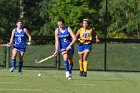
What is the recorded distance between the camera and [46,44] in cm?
2767

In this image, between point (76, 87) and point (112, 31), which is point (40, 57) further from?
point (76, 87)

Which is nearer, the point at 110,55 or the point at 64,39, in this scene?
the point at 64,39

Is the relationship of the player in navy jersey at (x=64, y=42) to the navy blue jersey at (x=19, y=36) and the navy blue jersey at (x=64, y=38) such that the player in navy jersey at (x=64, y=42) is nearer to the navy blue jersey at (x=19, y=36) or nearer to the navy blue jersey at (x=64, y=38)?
the navy blue jersey at (x=64, y=38)

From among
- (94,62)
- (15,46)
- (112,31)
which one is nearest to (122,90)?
(15,46)

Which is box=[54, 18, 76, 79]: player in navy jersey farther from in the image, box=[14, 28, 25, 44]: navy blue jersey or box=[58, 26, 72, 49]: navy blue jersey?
box=[14, 28, 25, 44]: navy blue jersey

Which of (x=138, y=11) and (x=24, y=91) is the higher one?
(x=138, y=11)

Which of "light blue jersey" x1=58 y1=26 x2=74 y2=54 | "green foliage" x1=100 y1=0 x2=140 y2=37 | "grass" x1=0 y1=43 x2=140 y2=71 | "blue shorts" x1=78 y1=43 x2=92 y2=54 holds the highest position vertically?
"green foliage" x1=100 y1=0 x2=140 y2=37

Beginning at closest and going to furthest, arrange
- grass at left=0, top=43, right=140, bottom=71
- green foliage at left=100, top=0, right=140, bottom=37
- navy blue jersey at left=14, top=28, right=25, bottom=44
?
navy blue jersey at left=14, top=28, right=25, bottom=44 < grass at left=0, top=43, right=140, bottom=71 < green foliage at left=100, top=0, right=140, bottom=37

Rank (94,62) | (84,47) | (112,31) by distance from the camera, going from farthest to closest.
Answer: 1. (112,31)
2. (94,62)
3. (84,47)

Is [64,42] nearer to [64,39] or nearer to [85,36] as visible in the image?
[64,39]

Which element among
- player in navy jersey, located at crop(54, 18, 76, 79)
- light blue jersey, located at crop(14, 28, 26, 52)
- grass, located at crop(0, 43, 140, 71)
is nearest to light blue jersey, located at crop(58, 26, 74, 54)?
player in navy jersey, located at crop(54, 18, 76, 79)

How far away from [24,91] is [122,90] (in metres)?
2.42

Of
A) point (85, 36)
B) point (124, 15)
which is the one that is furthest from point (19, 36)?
point (124, 15)

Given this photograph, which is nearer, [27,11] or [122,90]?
[122,90]
